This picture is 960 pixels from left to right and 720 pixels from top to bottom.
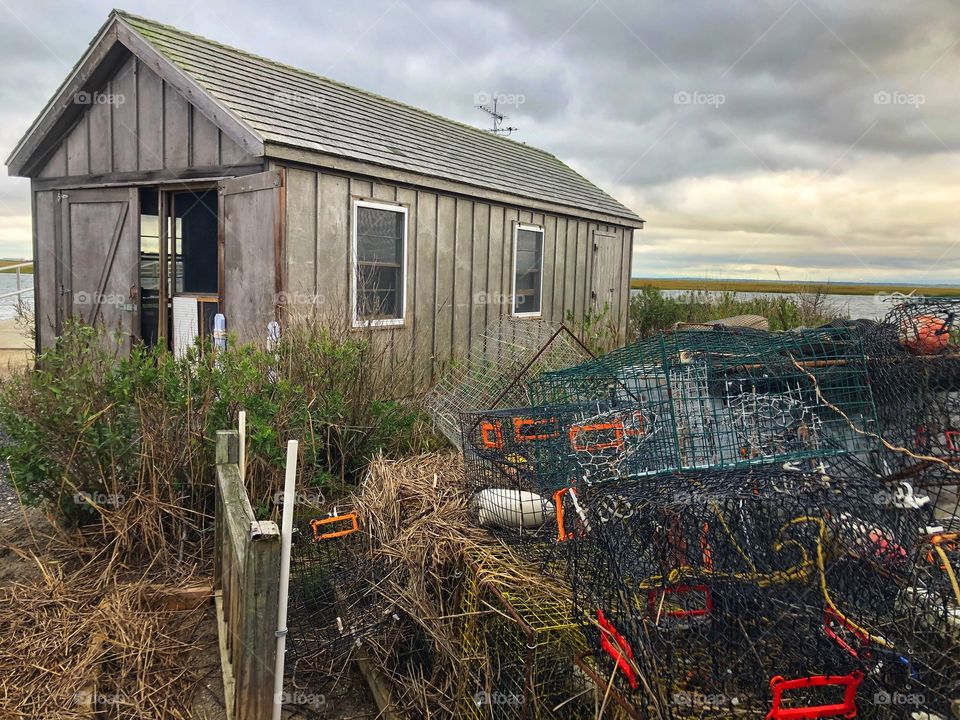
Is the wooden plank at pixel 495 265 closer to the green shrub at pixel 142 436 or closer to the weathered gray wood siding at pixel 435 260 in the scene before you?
the weathered gray wood siding at pixel 435 260

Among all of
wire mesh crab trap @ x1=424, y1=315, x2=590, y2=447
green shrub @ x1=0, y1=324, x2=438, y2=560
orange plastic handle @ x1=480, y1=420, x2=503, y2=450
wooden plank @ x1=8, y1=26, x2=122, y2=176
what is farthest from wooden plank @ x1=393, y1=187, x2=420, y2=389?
orange plastic handle @ x1=480, y1=420, x2=503, y2=450

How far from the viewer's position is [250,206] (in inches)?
297

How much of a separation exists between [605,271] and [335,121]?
6198 mm

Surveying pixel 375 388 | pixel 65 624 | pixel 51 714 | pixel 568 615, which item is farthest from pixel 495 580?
pixel 375 388

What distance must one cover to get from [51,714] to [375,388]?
3.39 meters

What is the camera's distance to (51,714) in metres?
3.17

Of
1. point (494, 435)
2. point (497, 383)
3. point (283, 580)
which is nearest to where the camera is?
point (283, 580)

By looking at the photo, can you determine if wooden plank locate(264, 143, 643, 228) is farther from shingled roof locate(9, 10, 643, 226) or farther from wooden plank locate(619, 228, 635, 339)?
wooden plank locate(619, 228, 635, 339)

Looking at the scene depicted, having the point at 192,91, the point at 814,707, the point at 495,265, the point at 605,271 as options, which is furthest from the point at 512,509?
the point at 605,271

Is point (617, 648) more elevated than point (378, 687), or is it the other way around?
point (617, 648)

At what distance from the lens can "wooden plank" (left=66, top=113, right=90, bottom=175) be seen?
9.23 m

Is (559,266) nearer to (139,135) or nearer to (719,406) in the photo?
(139,135)

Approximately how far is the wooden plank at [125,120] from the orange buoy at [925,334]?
8.29 metres

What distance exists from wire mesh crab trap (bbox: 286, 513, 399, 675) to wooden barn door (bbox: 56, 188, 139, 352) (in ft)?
17.5
